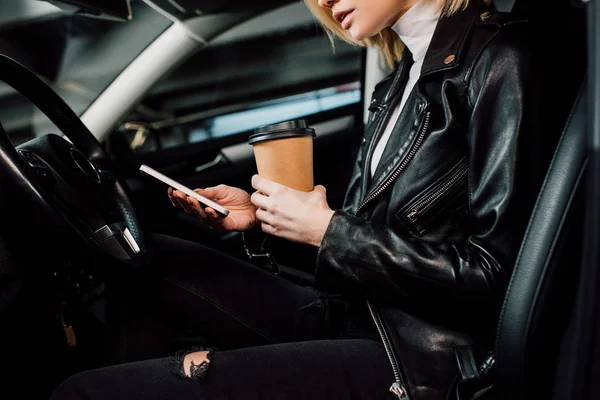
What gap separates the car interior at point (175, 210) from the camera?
2.10ft

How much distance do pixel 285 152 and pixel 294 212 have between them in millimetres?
97

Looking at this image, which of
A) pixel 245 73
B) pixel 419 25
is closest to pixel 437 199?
pixel 419 25

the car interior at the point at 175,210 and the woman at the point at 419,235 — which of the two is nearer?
the car interior at the point at 175,210

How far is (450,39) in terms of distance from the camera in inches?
36.9

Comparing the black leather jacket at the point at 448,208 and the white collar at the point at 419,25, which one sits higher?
the white collar at the point at 419,25

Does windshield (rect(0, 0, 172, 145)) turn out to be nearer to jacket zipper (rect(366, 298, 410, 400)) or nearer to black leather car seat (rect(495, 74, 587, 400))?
jacket zipper (rect(366, 298, 410, 400))

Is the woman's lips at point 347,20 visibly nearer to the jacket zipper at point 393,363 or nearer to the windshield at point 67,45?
the jacket zipper at point 393,363

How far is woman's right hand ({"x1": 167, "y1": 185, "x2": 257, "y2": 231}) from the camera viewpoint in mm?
1058

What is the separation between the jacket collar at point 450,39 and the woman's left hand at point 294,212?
29cm

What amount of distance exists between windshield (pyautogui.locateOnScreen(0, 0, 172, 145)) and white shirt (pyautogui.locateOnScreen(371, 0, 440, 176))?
65.8 inches

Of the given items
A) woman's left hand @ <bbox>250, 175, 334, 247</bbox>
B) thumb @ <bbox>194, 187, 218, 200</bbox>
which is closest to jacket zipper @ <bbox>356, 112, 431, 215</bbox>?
woman's left hand @ <bbox>250, 175, 334, 247</bbox>

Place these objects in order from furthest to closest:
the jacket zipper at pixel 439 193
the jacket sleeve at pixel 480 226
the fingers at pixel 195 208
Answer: the fingers at pixel 195 208 → the jacket zipper at pixel 439 193 → the jacket sleeve at pixel 480 226

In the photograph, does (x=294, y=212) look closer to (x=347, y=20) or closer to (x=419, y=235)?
(x=419, y=235)

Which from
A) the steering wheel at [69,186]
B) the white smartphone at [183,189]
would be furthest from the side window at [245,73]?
the white smartphone at [183,189]
